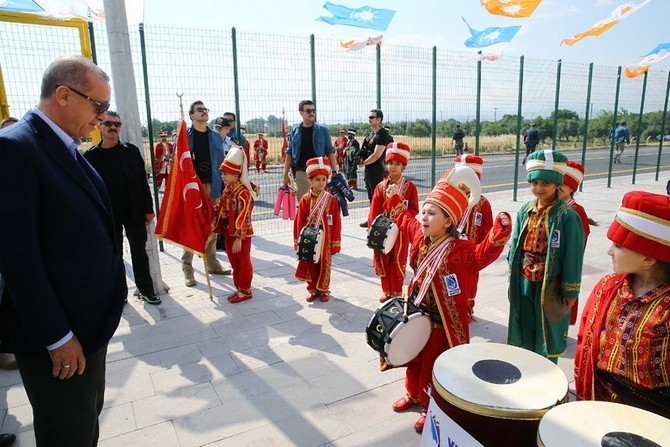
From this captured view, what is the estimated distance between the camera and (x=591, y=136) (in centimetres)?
3753

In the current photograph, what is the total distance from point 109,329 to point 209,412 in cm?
136

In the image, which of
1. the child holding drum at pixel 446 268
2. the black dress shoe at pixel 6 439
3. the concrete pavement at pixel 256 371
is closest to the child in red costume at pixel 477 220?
the concrete pavement at pixel 256 371

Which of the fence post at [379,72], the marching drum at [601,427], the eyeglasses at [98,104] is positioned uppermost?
the fence post at [379,72]

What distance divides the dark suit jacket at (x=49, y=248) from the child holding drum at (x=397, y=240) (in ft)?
10.1

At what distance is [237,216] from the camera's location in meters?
5.03

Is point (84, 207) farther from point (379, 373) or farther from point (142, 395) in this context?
point (379, 373)

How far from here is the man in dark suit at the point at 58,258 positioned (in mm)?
1753

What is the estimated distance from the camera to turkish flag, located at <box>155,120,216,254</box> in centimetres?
491

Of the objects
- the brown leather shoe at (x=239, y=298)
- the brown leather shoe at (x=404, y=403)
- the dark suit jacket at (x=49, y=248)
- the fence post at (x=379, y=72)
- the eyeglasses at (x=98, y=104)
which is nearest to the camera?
the dark suit jacket at (x=49, y=248)

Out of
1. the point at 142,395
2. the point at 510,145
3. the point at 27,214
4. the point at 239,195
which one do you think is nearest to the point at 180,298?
the point at 239,195

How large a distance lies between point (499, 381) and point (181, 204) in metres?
3.93

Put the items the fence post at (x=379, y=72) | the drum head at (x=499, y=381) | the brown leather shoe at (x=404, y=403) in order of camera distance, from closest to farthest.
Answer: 1. the drum head at (x=499, y=381)
2. the brown leather shoe at (x=404, y=403)
3. the fence post at (x=379, y=72)

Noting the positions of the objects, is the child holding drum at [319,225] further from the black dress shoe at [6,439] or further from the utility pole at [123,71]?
the black dress shoe at [6,439]

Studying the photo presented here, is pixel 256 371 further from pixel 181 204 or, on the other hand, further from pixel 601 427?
pixel 601 427
